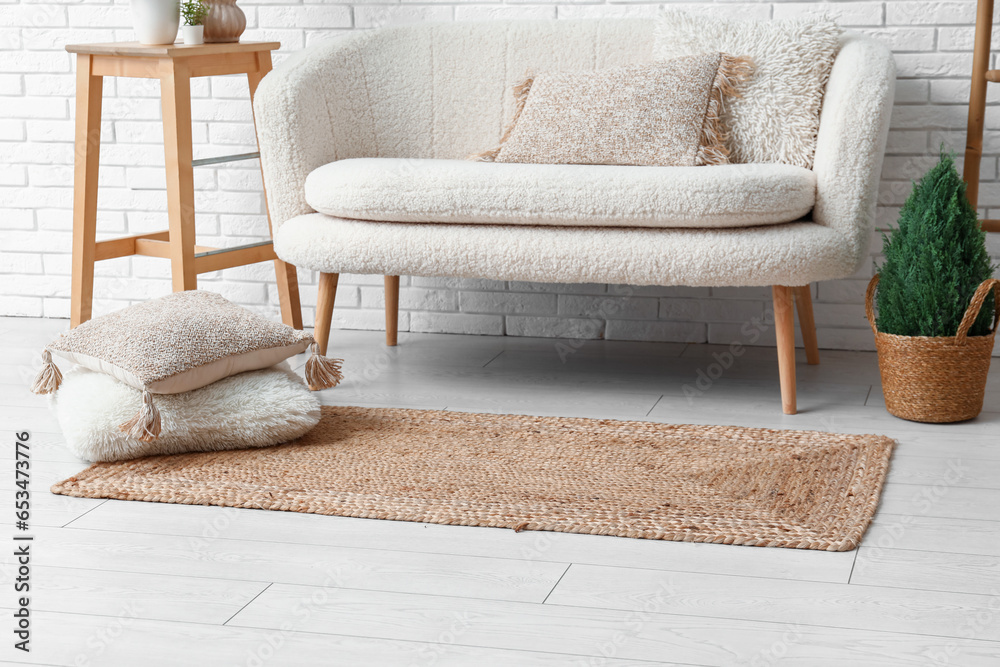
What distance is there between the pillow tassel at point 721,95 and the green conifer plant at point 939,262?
443 millimetres

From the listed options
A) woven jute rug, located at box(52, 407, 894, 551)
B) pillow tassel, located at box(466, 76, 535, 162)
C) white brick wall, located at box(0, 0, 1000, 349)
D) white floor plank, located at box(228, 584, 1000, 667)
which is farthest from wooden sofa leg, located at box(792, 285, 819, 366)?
white floor plank, located at box(228, 584, 1000, 667)

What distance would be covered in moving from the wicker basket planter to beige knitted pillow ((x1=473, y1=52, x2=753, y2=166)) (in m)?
0.55

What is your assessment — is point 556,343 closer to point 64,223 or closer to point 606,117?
point 606,117

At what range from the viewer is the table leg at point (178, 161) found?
7.88 feet

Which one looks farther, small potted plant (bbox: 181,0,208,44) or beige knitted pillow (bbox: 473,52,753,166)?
small potted plant (bbox: 181,0,208,44)

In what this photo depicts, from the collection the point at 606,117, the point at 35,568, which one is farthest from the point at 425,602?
the point at 606,117

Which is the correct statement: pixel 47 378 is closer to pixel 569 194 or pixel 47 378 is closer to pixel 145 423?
pixel 145 423

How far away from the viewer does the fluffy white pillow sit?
1.80 m

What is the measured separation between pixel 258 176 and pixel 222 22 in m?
0.45

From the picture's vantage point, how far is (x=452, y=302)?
9.37 feet

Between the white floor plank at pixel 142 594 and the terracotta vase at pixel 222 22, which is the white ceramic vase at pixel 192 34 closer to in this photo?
the terracotta vase at pixel 222 22

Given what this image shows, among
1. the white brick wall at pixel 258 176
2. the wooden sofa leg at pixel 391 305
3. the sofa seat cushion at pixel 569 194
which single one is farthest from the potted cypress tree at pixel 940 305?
the wooden sofa leg at pixel 391 305

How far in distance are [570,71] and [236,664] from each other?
1.68 meters

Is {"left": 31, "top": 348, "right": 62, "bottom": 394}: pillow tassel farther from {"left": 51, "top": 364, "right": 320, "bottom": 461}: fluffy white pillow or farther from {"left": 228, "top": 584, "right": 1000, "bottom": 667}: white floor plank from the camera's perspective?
{"left": 228, "top": 584, "right": 1000, "bottom": 667}: white floor plank
